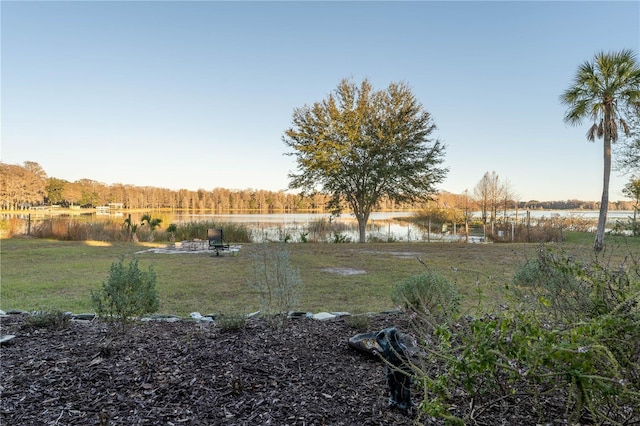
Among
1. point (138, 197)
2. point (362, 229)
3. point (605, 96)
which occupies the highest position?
point (605, 96)

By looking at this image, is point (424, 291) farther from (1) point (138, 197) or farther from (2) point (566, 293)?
(1) point (138, 197)

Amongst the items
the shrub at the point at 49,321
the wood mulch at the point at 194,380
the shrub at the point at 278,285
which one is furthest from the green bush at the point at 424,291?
the shrub at the point at 49,321

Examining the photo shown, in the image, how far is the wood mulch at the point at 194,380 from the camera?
1.70 metres

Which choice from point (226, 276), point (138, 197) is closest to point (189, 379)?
point (226, 276)

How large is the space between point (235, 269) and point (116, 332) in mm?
4575

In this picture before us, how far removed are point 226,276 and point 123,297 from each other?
3898 millimetres

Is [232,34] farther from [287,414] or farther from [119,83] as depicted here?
[287,414]

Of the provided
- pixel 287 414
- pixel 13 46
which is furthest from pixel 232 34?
pixel 287 414

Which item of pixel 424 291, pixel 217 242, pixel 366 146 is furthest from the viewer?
pixel 366 146

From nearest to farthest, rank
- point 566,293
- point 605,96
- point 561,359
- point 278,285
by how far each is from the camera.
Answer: point 561,359 < point 566,293 < point 278,285 < point 605,96

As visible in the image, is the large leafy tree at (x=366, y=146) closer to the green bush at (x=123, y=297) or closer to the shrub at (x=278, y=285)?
the shrub at (x=278, y=285)

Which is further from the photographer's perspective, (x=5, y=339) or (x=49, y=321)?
(x=49, y=321)

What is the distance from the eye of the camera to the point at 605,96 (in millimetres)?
9664

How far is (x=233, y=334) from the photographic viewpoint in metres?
2.72
